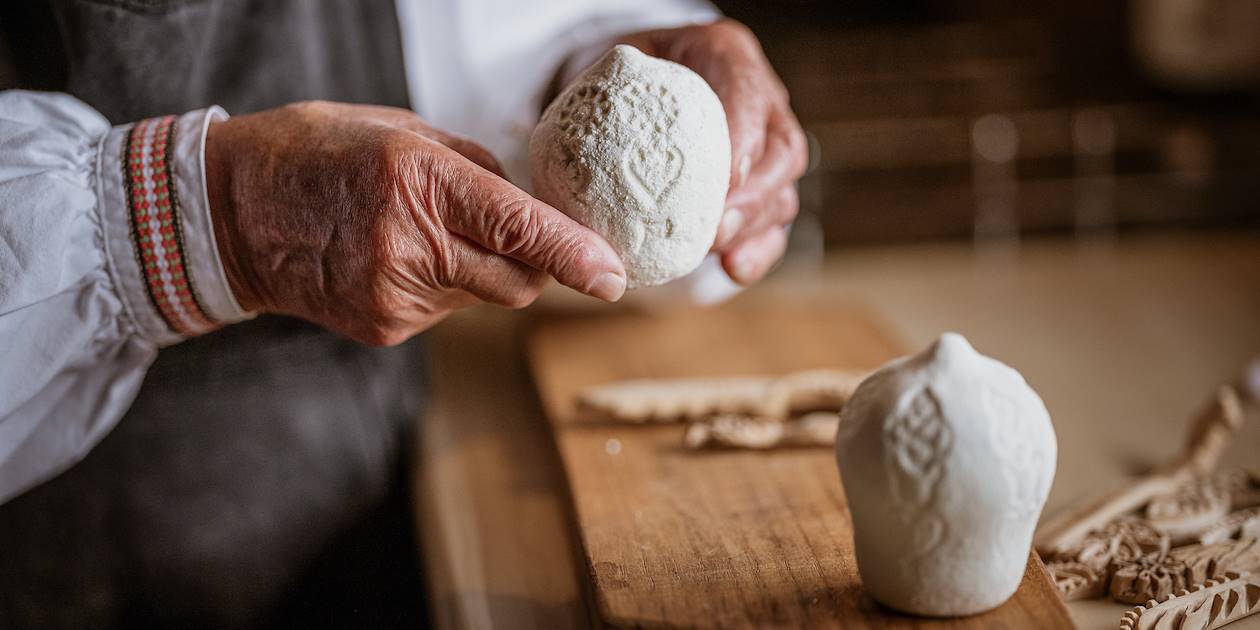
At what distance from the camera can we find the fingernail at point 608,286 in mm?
832

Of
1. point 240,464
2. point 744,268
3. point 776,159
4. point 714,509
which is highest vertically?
point 776,159

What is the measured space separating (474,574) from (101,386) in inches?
16.7

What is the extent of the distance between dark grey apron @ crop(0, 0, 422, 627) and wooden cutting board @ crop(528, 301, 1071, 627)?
28 cm

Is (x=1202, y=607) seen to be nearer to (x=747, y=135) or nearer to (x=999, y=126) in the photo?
(x=747, y=135)

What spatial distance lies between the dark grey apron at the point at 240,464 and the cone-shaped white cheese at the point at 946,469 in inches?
31.2

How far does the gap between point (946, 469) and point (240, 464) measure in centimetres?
92

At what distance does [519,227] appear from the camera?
0.79 metres

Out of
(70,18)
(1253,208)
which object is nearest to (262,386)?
(70,18)

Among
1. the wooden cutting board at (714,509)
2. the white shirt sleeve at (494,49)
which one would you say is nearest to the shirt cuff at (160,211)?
the wooden cutting board at (714,509)

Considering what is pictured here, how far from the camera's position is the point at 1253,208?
8.23 feet

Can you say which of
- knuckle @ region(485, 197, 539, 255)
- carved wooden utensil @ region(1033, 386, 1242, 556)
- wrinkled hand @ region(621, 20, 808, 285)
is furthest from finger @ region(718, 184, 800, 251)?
carved wooden utensil @ region(1033, 386, 1242, 556)

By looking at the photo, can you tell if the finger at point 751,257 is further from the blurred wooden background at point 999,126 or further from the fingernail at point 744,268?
the blurred wooden background at point 999,126

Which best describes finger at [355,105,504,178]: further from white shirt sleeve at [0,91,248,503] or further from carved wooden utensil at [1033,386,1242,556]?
carved wooden utensil at [1033,386,1242,556]

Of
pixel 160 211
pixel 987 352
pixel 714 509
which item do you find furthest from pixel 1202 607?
pixel 987 352
